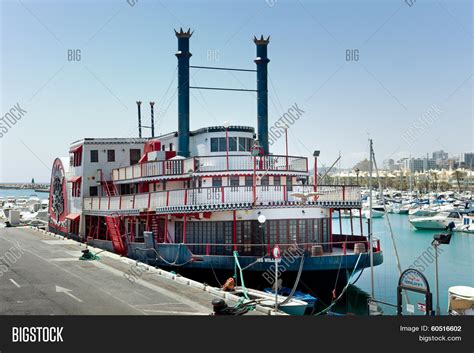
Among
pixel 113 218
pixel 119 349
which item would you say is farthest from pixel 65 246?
pixel 119 349

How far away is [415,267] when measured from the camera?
45.1 m

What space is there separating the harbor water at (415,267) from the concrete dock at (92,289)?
8687mm

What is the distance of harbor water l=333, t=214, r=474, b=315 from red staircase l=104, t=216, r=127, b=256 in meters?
14.5

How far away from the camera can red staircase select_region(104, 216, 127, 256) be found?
35.5m

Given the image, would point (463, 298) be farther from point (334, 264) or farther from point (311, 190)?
point (311, 190)

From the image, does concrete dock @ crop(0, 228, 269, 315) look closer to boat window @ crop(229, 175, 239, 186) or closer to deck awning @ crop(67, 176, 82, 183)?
→ boat window @ crop(229, 175, 239, 186)

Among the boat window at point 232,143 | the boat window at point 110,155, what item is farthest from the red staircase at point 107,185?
the boat window at point 232,143

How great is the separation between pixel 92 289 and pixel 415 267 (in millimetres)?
30582

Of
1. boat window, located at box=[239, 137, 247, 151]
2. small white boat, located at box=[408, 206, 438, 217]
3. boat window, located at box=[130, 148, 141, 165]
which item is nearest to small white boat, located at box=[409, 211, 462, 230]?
small white boat, located at box=[408, 206, 438, 217]

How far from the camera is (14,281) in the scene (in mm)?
24859

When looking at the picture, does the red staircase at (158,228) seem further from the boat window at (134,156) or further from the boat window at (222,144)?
the boat window at (134,156)

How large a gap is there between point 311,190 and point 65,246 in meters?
20.6

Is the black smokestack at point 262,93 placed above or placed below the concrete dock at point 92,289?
above

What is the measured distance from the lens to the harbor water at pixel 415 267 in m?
29.9
